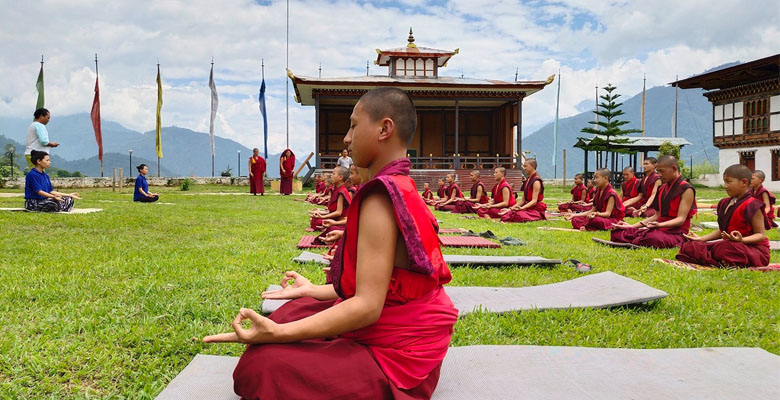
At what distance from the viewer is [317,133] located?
22859 mm

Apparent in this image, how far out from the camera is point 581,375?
226 cm

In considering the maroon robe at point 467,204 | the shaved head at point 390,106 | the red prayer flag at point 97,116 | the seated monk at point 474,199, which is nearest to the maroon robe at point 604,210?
the seated monk at point 474,199

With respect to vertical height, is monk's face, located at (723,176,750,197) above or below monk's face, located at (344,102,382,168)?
below

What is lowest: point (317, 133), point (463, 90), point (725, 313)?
point (725, 313)

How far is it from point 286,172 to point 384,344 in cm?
1766

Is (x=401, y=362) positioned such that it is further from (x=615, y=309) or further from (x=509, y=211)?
Result: (x=509, y=211)

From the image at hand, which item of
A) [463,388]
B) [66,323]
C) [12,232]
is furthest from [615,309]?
[12,232]

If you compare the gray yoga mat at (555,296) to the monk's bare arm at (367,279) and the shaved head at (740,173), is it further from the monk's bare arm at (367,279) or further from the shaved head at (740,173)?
the shaved head at (740,173)

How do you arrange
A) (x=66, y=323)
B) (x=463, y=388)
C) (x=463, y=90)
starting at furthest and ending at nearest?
(x=463, y=90) → (x=66, y=323) → (x=463, y=388)

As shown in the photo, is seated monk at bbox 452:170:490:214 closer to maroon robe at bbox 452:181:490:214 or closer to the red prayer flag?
maroon robe at bbox 452:181:490:214

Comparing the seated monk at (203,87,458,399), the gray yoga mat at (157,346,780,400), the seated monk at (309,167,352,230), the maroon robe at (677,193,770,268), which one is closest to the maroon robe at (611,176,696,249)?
the maroon robe at (677,193,770,268)

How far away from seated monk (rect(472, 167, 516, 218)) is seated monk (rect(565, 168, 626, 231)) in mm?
1988

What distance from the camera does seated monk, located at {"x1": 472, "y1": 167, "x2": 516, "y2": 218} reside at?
1053cm

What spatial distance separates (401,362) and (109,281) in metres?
2.98
